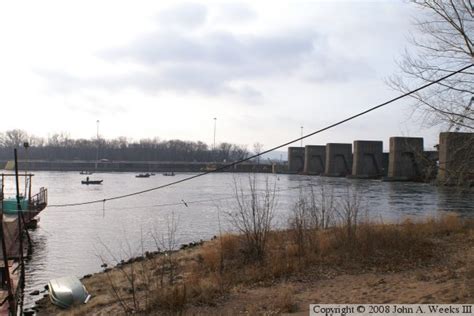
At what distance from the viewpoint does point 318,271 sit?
39.3ft

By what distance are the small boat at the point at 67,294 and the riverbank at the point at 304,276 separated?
0.81ft

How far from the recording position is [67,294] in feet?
45.4

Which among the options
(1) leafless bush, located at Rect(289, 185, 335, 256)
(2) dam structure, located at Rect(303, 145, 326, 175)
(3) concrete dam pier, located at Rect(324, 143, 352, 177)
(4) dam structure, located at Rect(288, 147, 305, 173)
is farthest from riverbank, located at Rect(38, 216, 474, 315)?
(4) dam structure, located at Rect(288, 147, 305, 173)

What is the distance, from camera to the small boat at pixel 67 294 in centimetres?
1368

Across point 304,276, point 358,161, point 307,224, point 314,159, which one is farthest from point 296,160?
point 304,276

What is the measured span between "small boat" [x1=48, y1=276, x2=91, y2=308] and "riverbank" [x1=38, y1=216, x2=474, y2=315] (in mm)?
247

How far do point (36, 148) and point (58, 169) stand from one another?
32746 millimetres

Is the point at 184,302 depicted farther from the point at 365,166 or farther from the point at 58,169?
the point at 58,169

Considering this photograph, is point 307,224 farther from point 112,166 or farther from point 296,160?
point 112,166

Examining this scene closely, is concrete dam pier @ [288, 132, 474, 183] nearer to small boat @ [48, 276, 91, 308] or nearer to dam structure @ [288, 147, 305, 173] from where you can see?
dam structure @ [288, 147, 305, 173]

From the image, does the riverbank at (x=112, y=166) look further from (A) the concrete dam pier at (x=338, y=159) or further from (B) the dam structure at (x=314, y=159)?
(A) the concrete dam pier at (x=338, y=159)

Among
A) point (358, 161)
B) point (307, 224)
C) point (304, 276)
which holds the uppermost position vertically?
point (358, 161)

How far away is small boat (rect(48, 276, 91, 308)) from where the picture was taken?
13680 millimetres

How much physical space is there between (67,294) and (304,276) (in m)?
7.09
